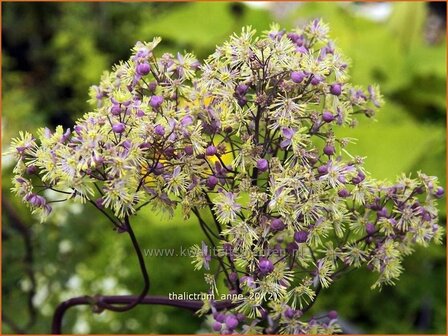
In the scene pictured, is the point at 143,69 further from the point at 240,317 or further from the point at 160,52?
the point at 160,52

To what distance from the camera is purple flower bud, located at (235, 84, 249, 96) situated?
63 cm

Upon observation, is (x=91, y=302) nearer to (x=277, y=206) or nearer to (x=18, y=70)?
(x=277, y=206)

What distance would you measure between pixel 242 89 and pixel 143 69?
95mm

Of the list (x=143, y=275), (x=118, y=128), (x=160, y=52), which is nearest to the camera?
(x=118, y=128)

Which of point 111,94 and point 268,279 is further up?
point 111,94

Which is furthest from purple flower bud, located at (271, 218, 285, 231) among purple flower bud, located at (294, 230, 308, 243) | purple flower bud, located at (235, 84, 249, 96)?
purple flower bud, located at (235, 84, 249, 96)

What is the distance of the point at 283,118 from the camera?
600 mm

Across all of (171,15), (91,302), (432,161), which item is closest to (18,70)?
(171,15)

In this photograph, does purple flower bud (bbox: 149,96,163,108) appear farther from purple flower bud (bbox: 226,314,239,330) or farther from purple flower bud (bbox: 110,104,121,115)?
purple flower bud (bbox: 226,314,239,330)

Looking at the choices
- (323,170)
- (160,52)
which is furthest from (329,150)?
(160,52)

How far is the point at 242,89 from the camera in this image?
63 cm

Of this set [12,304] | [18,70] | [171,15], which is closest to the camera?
[12,304]

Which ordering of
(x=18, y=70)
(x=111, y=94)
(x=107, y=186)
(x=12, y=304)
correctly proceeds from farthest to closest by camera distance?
(x=18, y=70) → (x=12, y=304) → (x=111, y=94) → (x=107, y=186)

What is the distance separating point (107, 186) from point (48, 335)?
605 mm
